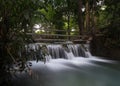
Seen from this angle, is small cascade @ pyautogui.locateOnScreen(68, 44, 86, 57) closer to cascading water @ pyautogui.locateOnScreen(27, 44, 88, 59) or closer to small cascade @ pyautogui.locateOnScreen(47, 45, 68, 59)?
cascading water @ pyautogui.locateOnScreen(27, 44, 88, 59)

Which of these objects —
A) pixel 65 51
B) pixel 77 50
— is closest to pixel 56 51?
pixel 65 51

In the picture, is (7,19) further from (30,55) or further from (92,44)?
(92,44)

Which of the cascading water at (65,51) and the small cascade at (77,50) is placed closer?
the cascading water at (65,51)

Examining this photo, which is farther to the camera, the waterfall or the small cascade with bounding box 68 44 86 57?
the small cascade with bounding box 68 44 86 57

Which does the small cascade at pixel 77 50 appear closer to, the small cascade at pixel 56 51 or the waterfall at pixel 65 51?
the waterfall at pixel 65 51

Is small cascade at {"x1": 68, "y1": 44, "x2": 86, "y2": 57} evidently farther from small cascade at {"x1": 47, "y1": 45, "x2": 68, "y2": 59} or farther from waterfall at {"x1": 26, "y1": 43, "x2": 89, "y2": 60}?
small cascade at {"x1": 47, "y1": 45, "x2": 68, "y2": 59}

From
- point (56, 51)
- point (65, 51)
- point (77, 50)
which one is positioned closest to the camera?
point (56, 51)

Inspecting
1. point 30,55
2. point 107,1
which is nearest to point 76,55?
point 107,1

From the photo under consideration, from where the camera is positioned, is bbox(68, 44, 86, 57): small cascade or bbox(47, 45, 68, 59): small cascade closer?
bbox(47, 45, 68, 59): small cascade

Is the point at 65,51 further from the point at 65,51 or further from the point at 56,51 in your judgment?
the point at 56,51

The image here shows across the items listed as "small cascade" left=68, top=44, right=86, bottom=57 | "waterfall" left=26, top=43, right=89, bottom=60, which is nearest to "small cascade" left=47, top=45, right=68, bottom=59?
"waterfall" left=26, top=43, right=89, bottom=60

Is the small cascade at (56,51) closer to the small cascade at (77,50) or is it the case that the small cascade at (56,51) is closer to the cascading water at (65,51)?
the cascading water at (65,51)

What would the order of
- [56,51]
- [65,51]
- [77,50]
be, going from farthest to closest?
[77,50], [65,51], [56,51]

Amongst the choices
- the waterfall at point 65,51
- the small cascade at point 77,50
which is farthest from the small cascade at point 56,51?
the small cascade at point 77,50
